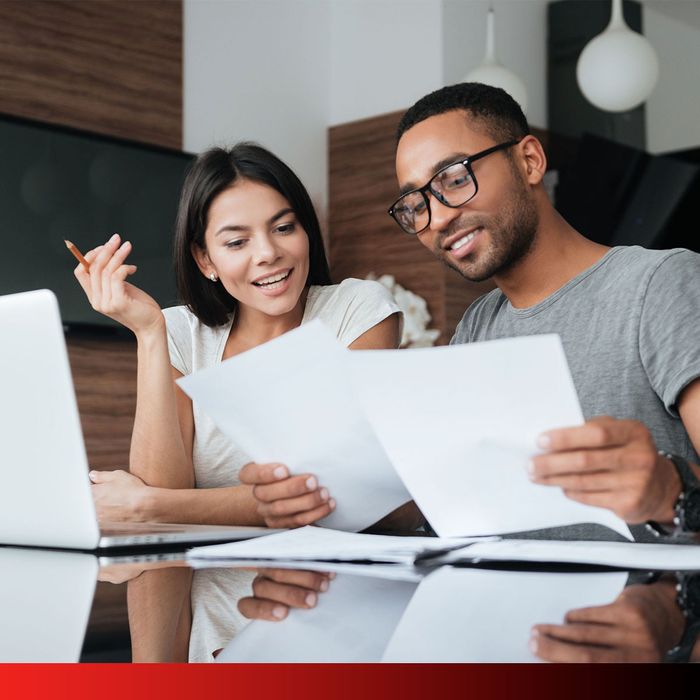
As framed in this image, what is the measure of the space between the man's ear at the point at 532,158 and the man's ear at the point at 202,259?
65cm

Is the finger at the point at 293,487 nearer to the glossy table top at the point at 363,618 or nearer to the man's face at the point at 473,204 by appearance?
the glossy table top at the point at 363,618

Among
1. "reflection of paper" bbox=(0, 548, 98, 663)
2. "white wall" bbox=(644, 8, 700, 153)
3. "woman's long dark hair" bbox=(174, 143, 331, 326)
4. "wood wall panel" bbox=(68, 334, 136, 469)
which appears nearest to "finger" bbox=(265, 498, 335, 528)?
"reflection of paper" bbox=(0, 548, 98, 663)

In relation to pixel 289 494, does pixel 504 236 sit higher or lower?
higher

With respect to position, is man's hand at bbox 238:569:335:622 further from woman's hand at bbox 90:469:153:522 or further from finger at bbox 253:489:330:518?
woman's hand at bbox 90:469:153:522

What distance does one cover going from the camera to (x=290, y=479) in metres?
1.08

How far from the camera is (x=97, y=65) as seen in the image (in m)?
3.52

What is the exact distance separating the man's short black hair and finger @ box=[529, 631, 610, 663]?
1.02 metres

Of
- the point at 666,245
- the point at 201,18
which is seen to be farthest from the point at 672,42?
the point at 201,18

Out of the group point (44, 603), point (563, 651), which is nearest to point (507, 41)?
point (44, 603)

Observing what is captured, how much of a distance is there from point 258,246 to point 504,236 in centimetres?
51

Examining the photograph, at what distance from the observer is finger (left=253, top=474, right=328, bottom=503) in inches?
42.5

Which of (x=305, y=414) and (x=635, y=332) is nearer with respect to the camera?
(x=305, y=414)

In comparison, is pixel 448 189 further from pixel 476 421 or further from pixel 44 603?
pixel 44 603

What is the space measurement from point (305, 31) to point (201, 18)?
0.55 meters
